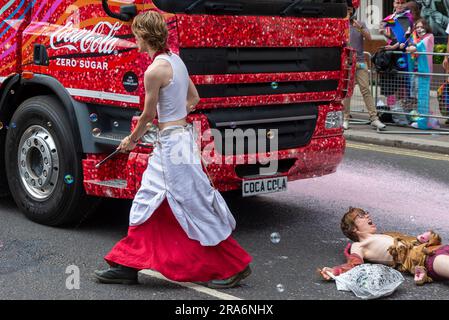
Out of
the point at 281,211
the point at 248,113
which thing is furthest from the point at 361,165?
the point at 248,113

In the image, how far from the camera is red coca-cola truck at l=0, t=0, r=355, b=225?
6.50 m

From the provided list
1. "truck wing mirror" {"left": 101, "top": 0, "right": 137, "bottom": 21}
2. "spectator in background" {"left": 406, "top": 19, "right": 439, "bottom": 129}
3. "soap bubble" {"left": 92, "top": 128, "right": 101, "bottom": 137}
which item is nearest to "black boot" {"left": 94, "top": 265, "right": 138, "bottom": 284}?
"soap bubble" {"left": 92, "top": 128, "right": 101, "bottom": 137}

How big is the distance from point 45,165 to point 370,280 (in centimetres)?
291

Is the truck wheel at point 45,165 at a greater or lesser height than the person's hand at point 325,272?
greater

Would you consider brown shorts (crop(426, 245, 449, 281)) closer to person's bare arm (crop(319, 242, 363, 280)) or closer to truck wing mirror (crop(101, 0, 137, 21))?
person's bare arm (crop(319, 242, 363, 280))

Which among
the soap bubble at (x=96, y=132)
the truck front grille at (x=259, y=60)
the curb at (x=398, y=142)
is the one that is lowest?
the curb at (x=398, y=142)

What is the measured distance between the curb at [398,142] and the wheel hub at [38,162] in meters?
6.08

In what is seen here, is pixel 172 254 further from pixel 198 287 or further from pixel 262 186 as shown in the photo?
pixel 262 186

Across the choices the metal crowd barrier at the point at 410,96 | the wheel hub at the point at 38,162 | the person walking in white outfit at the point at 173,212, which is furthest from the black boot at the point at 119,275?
the metal crowd barrier at the point at 410,96

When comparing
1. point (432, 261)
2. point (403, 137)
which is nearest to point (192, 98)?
point (432, 261)

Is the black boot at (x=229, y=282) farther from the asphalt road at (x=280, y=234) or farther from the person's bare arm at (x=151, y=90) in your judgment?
the person's bare arm at (x=151, y=90)

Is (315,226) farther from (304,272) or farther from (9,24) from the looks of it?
(9,24)

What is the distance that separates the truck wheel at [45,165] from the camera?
22.6 feet

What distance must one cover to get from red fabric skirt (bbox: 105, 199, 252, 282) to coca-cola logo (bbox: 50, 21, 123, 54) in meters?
1.54
